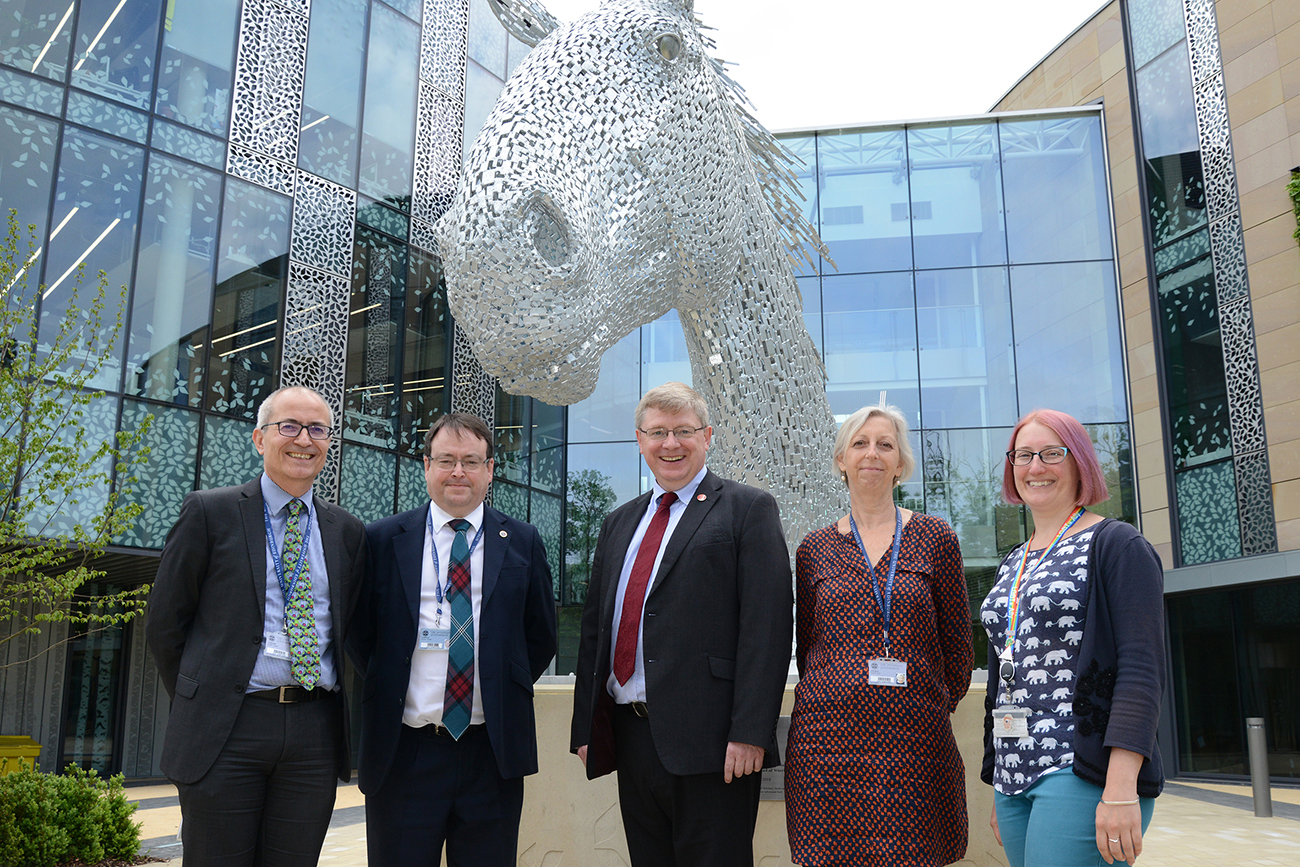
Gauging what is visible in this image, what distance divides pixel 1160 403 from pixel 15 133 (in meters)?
13.9

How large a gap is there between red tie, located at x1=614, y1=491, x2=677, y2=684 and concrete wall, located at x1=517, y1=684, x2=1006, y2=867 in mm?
1033

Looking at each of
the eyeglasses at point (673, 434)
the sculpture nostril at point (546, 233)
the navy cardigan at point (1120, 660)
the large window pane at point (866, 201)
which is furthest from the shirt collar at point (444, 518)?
the large window pane at point (866, 201)

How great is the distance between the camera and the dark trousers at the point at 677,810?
2117 mm

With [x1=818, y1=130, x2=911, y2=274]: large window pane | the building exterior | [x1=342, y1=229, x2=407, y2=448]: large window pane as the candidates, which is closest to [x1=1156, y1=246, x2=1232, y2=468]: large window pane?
the building exterior

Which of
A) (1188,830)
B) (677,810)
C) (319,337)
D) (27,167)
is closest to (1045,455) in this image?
(677,810)

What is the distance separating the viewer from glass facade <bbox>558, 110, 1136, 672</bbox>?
14.6 meters

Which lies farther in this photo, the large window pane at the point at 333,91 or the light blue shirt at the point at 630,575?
the large window pane at the point at 333,91

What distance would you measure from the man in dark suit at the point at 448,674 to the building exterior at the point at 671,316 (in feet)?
27.9

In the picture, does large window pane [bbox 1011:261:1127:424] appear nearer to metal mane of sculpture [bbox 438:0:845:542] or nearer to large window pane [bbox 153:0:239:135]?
large window pane [bbox 153:0:239:135]

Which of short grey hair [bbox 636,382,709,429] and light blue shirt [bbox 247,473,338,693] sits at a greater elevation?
short grey hair [bbox 636,382,709,429]

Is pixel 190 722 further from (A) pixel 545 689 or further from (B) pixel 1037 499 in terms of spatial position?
(B) pixel 1037 499

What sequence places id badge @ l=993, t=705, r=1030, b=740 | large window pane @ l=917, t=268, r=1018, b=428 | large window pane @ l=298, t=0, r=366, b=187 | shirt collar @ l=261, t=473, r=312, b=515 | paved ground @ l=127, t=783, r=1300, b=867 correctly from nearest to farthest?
id badge @ l=993, t=705, r=1030, b=740
shirt collar @ l=261, t=473, r=312, b=515
paved ground @ l=127, t=783, r=1300, b=867
large window pane @ l=298, t=0, r=366, b=187
large window pane @ l=917, t=268, r=1018, b=428

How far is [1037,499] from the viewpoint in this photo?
2186 millimetres

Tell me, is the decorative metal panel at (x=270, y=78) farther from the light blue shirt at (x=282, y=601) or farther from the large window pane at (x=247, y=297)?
the light blue shirt at (x=282, y=601)
